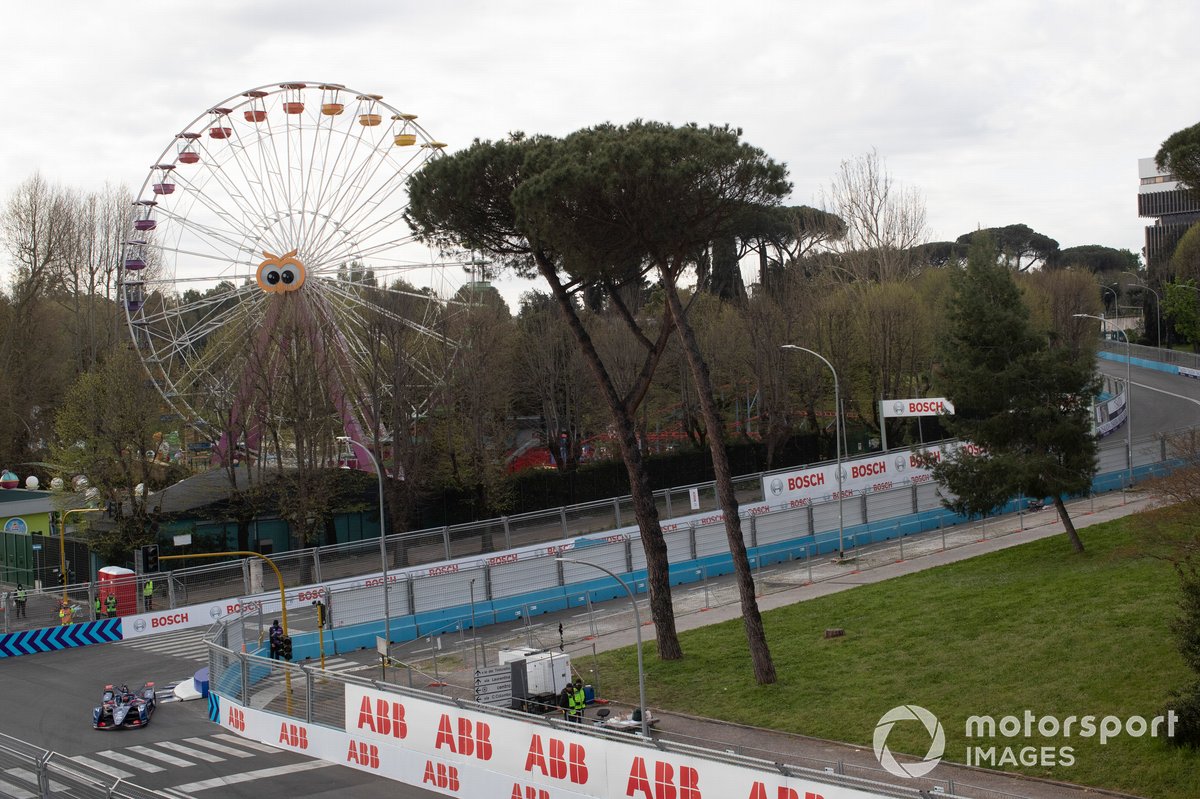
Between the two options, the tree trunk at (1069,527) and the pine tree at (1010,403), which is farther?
the tree trunk at (1069,527)

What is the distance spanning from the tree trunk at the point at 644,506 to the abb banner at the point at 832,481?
1740 cm

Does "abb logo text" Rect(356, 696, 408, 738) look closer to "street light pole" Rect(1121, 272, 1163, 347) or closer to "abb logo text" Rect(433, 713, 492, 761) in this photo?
"abb logo text" Rect(433, 713, 492, 761)

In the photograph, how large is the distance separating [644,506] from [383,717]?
9172 mm

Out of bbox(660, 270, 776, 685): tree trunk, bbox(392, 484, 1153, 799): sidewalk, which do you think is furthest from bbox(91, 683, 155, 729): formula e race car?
bbox(660, 270, 776, 685): tree trunk

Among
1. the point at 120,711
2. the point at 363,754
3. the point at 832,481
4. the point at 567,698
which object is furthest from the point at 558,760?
the point at 832,481

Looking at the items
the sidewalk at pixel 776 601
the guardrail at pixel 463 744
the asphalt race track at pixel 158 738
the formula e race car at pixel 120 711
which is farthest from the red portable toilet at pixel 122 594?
the guardrail at pixel 463 744

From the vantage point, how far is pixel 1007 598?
2600cm

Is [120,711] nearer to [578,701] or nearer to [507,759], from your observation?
[578,701]

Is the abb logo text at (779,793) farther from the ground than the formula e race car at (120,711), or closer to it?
farther from the ground

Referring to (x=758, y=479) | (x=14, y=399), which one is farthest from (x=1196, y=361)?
(x=14, y=399)

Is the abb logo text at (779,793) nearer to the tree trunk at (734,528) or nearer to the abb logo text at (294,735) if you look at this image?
the tree trunk at (734,528)

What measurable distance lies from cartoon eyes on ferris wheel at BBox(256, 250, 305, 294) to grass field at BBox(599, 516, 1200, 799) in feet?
85.3

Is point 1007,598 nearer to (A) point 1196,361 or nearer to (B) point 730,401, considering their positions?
(B) point 730,401

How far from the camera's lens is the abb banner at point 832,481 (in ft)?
141
